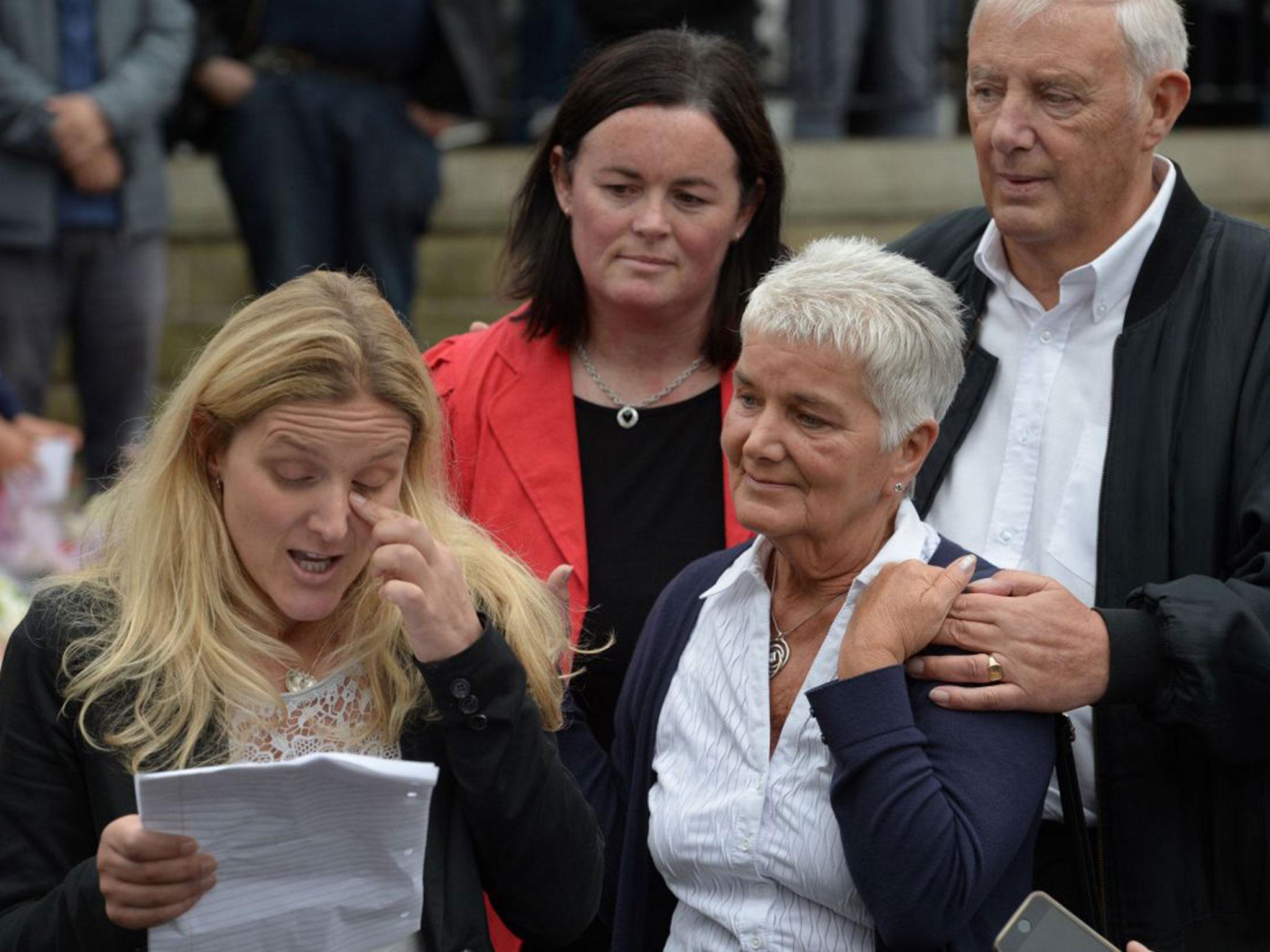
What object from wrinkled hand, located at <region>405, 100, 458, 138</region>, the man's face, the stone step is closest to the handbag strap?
the man's face

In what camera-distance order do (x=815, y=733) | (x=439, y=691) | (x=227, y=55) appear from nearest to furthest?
(x=439, y=691), (x=815, y=733), (x=227, y=55)

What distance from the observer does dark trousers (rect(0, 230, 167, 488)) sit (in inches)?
258

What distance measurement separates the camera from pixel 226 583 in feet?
9.32

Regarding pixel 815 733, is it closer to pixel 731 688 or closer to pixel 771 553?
pixel 731 688

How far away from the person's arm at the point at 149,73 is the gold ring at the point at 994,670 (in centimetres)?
451

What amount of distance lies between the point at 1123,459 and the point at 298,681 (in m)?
1.34

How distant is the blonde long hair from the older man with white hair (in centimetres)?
76

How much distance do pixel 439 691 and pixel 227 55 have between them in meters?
5.00

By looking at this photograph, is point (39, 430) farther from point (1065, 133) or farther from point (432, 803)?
point (1065, 133)

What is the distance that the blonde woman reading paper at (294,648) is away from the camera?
8.74 feet

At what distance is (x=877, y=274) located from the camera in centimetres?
291

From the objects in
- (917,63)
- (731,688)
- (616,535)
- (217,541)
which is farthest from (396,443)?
(917,63)

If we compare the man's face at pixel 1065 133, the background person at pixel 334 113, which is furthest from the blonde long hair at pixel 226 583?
the background person at pixel 334 113

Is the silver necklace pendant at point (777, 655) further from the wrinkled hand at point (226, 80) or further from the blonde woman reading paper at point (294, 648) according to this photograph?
the wrinkled hand at point (226, 80)
